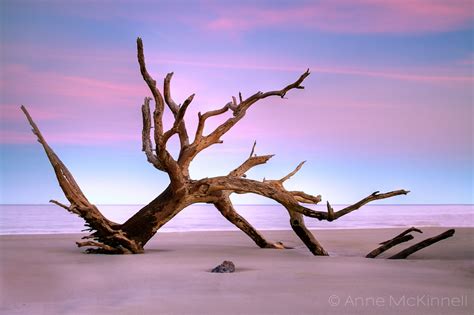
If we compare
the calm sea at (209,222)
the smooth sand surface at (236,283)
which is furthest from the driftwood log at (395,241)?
the calm sea at (209,222)

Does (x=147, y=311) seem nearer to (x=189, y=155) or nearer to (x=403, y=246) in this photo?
(x=189, y=155)

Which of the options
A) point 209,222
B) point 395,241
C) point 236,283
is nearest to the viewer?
point 236,283

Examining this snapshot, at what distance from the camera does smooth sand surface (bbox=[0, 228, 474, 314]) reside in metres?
5.50

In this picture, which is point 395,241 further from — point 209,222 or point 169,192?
point 209,222

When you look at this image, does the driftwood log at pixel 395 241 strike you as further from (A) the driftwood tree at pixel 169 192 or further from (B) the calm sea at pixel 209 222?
(B) the calm sea at pixel 209 222

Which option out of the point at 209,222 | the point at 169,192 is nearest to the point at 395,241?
the point at 169,192

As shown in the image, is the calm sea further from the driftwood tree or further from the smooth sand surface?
the smooth sand surface

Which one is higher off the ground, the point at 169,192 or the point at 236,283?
the point at 169,192

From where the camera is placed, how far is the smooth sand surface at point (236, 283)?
217 inches

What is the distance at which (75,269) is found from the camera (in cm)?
819

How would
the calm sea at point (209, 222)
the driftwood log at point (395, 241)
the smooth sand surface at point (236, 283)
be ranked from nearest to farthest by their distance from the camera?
the smooth sand surface at point (236, 283) < the driftwood log at point (395, 241) < the calm sea at point (209, 222)

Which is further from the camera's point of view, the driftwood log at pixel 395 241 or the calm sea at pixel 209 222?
the calm sea at pixel 209 222

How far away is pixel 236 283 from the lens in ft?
22.3

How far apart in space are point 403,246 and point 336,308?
7126 mm
